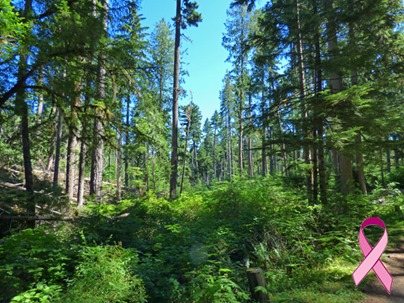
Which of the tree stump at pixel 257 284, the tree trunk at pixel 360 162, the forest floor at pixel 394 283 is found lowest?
the forest floor at pixel 394 283

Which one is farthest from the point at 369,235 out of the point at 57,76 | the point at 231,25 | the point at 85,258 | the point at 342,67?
the point at 231,25

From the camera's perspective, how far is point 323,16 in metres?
8.36

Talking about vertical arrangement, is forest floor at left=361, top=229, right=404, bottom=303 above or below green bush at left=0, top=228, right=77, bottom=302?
below

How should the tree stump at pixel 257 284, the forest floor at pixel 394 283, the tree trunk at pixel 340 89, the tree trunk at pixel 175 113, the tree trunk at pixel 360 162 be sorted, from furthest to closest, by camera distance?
the tree trunk at pixel 175 113 → the tree trunk at pixel 340 89 → the tree trunk at pixel 360 162 → the forest floor at pixel 394 283 → the tree stump at pixel 257 284

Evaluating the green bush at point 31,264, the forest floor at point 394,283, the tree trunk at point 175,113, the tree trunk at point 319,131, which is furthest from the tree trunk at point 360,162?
the tree trunk at point 175,113

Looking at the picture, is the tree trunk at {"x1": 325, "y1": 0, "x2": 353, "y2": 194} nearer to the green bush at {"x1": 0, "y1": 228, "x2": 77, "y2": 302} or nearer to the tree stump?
the tree stump

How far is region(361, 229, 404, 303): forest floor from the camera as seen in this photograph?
174 inches

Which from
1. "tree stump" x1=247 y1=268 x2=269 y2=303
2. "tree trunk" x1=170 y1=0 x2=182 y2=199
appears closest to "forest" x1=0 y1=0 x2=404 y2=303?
"tree stump" x1=247 y1=268 x2=269 y2=303

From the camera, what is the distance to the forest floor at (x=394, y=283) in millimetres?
4429

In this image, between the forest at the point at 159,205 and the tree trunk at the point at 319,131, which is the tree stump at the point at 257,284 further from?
the tree trunk at the point at 319,131

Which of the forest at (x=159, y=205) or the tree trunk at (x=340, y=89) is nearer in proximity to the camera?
the forest at (x=159, y=205)

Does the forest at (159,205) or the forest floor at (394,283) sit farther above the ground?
the forest at (159,205)

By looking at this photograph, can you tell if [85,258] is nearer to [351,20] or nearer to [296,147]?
[296,147]

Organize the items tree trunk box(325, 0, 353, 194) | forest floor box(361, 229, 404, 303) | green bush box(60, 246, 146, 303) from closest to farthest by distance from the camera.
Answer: green bush box(60, 246, 146, 303) → forest floor box(361, 229, 404, 303) → tree trunk box(325, 0, 353, 194)
